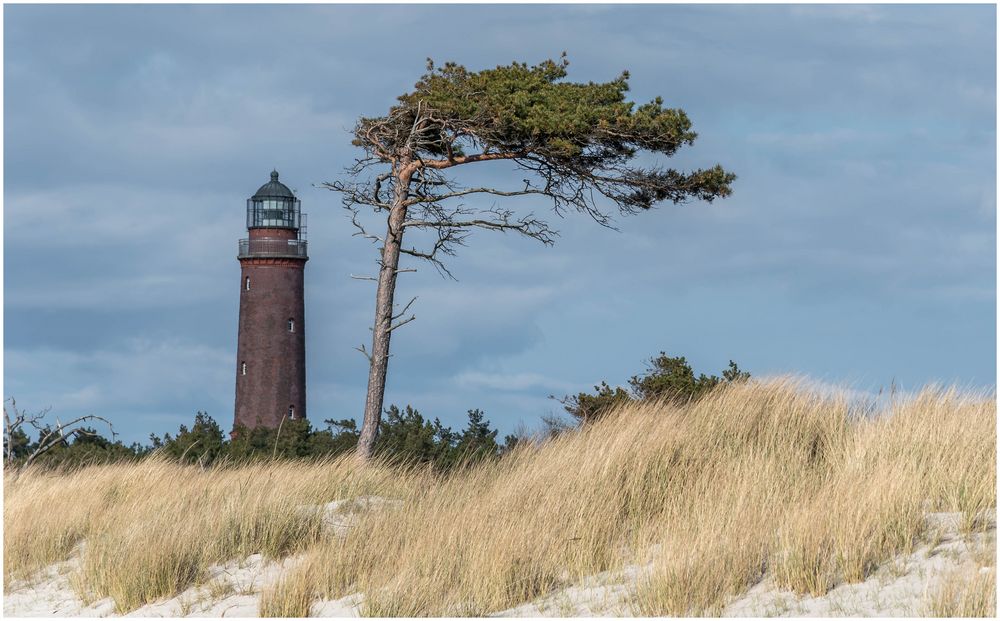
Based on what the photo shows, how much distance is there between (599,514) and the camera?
1077cm

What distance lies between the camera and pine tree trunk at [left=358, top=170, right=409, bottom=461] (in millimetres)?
18594

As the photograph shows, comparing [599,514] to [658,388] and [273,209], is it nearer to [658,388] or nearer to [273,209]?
[658,388]

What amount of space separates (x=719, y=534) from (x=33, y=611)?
7.09 metres

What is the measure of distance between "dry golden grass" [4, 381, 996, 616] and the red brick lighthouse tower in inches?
838

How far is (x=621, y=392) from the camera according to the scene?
63.0 ft

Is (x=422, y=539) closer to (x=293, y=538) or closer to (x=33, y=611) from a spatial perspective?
(x=293, y=538)

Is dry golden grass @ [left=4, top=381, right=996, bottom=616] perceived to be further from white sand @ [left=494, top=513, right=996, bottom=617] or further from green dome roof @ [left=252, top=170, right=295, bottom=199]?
green dome roof @ [left=252, top=170, right=295, bottom=199]

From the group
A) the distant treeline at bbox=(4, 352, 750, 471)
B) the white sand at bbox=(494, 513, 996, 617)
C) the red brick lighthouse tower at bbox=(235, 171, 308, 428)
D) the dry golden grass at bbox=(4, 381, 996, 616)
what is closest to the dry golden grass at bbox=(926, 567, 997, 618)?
the white sand at bbox=(494, 513, 996, 617)

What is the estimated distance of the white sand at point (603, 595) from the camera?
856 cm

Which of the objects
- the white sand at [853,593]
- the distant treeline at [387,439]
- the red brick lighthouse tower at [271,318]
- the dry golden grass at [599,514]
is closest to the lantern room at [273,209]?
the red brick lighthouse tower at [271,318]

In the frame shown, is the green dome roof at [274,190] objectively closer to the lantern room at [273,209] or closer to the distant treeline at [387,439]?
the lantern room at [273,209]

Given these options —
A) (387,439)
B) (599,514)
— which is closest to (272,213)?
(387,439)

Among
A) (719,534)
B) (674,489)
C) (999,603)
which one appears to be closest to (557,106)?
(674,489)

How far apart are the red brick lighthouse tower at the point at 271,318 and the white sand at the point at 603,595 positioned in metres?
24.2
